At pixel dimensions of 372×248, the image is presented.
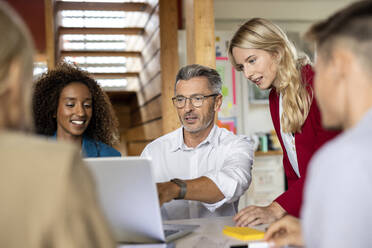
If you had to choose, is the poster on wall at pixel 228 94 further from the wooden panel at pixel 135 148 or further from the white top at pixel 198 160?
the white top at pixel 198 160

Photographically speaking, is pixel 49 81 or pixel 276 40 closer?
pixel 276 40

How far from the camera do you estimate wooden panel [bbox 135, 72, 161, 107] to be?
4257mm

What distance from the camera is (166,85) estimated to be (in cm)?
399

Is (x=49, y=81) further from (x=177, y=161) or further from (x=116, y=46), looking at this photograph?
(x=116, y=46)

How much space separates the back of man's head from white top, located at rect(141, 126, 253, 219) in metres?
1.18

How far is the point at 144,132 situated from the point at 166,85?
1427 mm

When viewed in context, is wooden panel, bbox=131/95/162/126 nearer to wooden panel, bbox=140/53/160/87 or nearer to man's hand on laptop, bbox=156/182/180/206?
wooden panel, bbox=140/53/160/87

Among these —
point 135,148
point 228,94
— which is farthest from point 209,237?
point 135,148

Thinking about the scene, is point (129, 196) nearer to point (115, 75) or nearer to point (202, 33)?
point (202, 33)

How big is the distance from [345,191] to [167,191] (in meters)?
0.94

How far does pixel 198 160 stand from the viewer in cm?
230

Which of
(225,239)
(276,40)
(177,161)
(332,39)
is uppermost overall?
(276,40)

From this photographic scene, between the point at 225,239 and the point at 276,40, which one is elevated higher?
the point at 276,40

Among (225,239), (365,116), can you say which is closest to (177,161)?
(225,239)
